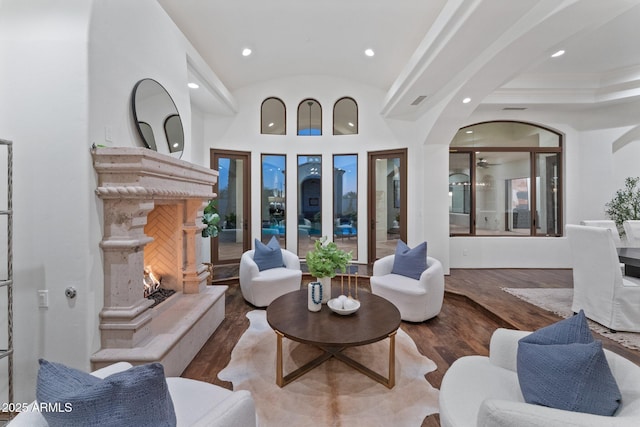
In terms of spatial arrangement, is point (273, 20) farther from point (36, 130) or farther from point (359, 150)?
point (36, 130)

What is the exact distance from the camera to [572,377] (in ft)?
3.73

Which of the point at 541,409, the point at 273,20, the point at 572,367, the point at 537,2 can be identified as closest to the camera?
the point at 541,409

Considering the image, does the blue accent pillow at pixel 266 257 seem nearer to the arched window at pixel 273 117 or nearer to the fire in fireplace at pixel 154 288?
the fire in fireplace at pixel 154 288

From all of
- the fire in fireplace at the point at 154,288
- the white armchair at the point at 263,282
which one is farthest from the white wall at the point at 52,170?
the white armchair at the point at 263,282

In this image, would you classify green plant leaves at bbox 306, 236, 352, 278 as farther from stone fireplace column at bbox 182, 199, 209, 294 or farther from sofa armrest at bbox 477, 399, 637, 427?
sofa armrest at bbox 477, 399, 637, 427

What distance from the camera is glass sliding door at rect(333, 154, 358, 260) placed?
5.89 metres

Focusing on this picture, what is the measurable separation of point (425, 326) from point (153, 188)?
10.2ft

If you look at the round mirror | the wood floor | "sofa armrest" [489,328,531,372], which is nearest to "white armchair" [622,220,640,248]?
the wood floor

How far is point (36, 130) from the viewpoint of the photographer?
196 cm

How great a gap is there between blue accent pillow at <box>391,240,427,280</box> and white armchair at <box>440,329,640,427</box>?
70.8 inches

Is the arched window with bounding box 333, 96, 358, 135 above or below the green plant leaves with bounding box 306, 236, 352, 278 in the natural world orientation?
above

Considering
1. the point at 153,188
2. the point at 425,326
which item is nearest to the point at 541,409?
the point at 425,326

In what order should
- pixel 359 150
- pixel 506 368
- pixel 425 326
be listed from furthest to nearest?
pixel 359 150 < pixel 425 326 < pixel 506 368

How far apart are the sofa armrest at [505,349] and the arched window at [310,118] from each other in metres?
4.89
